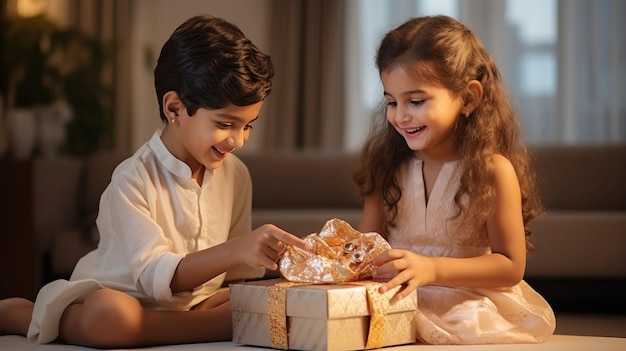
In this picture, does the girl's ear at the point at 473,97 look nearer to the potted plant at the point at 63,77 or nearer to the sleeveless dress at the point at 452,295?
the sleeveless dress at the point at 452,295

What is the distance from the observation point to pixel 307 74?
6430mm

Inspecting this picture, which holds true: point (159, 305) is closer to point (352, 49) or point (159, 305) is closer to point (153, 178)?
point (153, 178)

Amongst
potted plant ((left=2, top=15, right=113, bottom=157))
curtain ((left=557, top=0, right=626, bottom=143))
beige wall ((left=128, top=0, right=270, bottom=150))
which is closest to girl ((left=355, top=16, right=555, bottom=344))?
potted plant ((left=2, top=15, right=113, bottom=157))

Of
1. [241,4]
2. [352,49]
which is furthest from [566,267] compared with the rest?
[241,4]

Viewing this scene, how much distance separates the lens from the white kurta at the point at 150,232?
2035 mm

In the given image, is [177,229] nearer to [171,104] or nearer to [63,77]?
[171,104]

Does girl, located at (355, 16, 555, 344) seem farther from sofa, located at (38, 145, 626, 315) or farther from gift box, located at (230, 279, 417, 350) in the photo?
sofa, located at (38, 145, 626, 315)

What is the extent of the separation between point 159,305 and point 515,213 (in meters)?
0.82

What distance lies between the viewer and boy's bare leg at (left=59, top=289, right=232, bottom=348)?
1.97m

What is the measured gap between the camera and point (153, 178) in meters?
2.13

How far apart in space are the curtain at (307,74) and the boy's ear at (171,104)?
14.1 ft

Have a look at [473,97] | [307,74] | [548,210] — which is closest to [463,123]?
[473,97]

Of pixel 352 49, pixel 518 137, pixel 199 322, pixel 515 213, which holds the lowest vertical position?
pixel 199 322

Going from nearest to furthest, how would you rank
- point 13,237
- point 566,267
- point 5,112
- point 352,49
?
point 566,267
point 13,237
point 5,112
point 352,49
